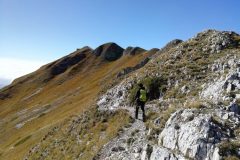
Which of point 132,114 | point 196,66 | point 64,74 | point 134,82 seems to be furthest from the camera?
point 64,74

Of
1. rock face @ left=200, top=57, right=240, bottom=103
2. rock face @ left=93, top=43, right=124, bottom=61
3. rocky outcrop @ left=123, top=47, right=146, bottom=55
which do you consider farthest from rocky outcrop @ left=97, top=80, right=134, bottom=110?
rock face @ left=93, top=43, right=124, bottom=61

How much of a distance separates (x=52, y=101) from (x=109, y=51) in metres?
57.9

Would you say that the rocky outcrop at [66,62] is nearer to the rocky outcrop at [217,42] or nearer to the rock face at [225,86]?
the rocky outcrop at [217,42]

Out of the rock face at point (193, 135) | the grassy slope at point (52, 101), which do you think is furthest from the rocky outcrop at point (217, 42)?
the rock face at point (193, 135)

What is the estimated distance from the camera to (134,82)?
42000 millimetres

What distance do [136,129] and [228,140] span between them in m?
9.95

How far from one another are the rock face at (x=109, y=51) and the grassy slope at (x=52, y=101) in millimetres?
4214

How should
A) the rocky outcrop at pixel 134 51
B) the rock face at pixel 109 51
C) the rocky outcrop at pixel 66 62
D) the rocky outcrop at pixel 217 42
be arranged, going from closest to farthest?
the rocky outcrop at pixel 217 42, the rocky outcrop at pixel 134 51, the rock face at pixel 109 51, the rocky outcrop at pixel 66 62

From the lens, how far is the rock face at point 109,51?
5753 inches

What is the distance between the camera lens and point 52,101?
96.1 metres

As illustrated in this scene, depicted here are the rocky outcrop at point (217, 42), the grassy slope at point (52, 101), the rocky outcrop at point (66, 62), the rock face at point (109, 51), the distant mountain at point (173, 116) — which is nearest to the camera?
the distant mountain at point (173, 116)

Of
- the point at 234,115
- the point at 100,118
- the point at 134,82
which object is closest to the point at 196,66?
the point at 134,82

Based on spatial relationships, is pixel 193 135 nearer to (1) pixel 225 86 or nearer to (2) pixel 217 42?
(1) pixel 225 86

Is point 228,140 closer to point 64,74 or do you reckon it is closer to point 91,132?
point 91,132
